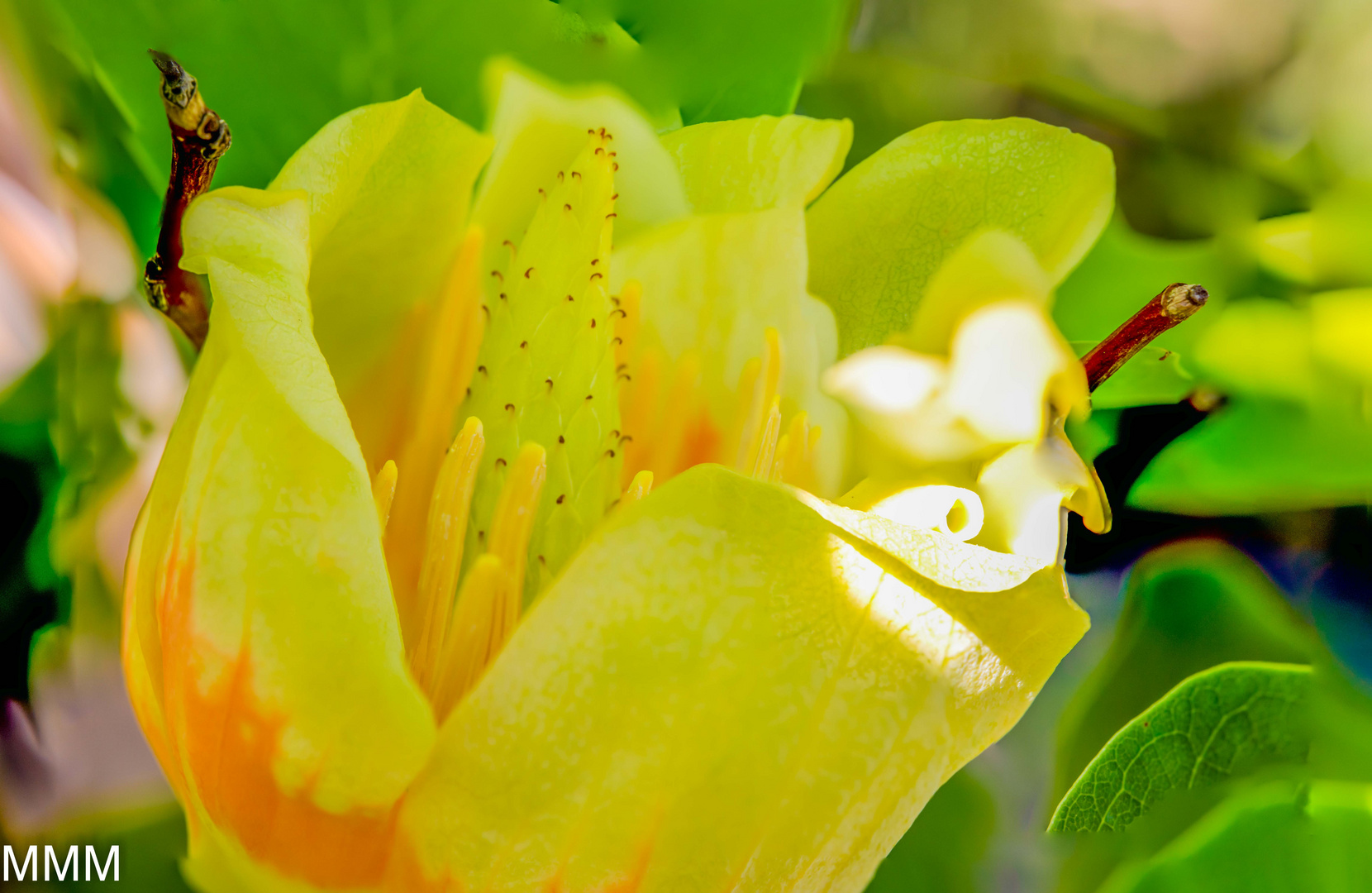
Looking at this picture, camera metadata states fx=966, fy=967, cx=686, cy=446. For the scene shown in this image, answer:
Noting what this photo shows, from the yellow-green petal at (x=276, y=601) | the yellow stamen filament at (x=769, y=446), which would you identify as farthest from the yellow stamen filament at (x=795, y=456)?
the yellow-green petal at (x=276, y=601)

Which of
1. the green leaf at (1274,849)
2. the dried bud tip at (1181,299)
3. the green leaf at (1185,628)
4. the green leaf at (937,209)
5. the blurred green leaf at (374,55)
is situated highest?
the blurred green leaf at (374,55)

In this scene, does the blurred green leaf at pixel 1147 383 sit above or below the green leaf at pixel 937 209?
below

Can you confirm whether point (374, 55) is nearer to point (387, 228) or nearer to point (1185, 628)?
point (387, 228)

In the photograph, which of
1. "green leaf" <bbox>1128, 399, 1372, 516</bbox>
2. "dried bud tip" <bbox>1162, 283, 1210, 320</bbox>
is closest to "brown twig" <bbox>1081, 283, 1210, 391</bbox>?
"dried bud tip" <bbox>1162, 283, 1210, 320</bbox>

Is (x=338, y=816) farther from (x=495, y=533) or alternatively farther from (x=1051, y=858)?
(x=1051, y=858)

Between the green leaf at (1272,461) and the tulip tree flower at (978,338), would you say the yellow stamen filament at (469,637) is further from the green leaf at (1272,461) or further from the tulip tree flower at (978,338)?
the green leaf at (1272,461)

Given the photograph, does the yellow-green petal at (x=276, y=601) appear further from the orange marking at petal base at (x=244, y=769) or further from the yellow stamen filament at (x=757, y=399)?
the yellow stamen filament at (x=757, y=399)

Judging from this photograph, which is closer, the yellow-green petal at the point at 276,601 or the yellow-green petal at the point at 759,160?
the yellow-green petal at the point at 276,601

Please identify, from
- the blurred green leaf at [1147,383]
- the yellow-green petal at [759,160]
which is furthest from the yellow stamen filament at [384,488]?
the blurred green leaf at [1147,383]
